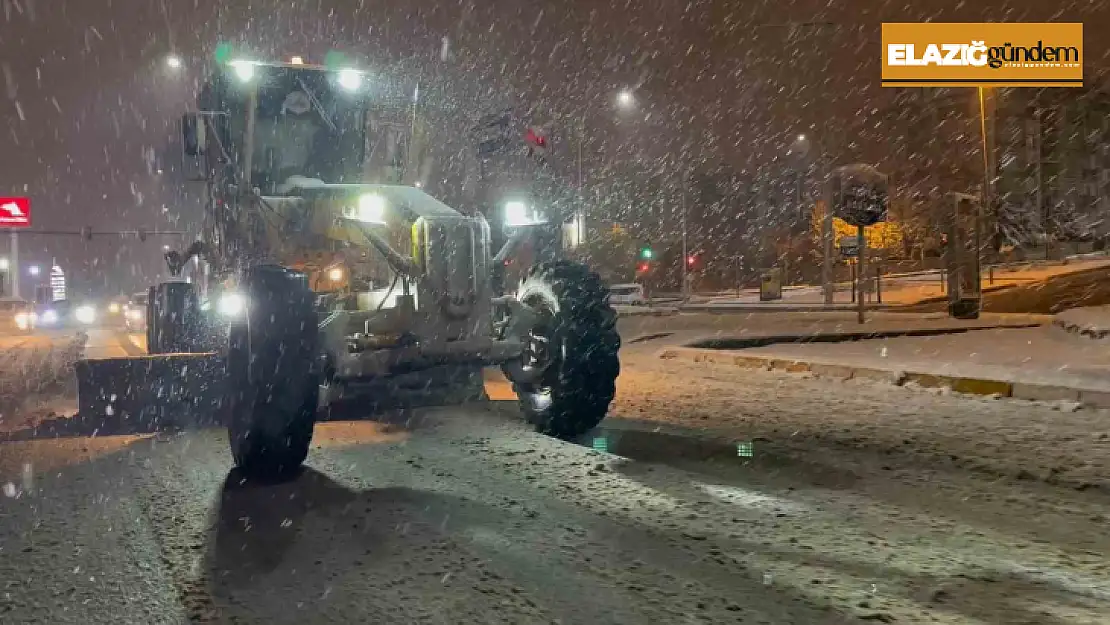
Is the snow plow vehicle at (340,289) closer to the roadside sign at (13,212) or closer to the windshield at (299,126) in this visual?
the windshield at (299,126)

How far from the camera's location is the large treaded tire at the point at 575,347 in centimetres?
796

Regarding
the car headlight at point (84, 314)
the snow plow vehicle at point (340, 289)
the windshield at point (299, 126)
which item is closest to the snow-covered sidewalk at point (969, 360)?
the snow plow vehicle at point (340, 289)

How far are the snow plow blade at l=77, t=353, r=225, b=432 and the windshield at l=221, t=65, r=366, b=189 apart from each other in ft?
7.48

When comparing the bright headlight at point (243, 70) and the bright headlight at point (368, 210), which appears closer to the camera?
the bright headlight at point (368, 210)

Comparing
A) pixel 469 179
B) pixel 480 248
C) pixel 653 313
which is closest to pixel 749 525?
pixel 480 248

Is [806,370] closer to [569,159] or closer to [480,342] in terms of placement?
[480,342]

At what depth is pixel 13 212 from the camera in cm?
7262

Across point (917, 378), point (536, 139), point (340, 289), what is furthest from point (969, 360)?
point (536, 139)

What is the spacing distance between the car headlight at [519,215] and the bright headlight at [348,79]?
231 centimetres

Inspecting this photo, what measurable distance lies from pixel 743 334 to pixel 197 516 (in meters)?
14.8

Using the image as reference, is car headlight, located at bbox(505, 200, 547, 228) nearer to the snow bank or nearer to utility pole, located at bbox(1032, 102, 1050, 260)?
the snow bank

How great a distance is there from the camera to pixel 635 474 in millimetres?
6801

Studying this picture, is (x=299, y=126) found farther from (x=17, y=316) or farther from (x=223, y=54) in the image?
(x=17, y=316)

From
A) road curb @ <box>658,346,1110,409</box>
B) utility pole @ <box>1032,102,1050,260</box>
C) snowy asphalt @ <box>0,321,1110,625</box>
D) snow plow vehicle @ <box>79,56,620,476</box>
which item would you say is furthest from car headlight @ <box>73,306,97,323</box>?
utility pole @ <box>1032,102,1050,260</box>
